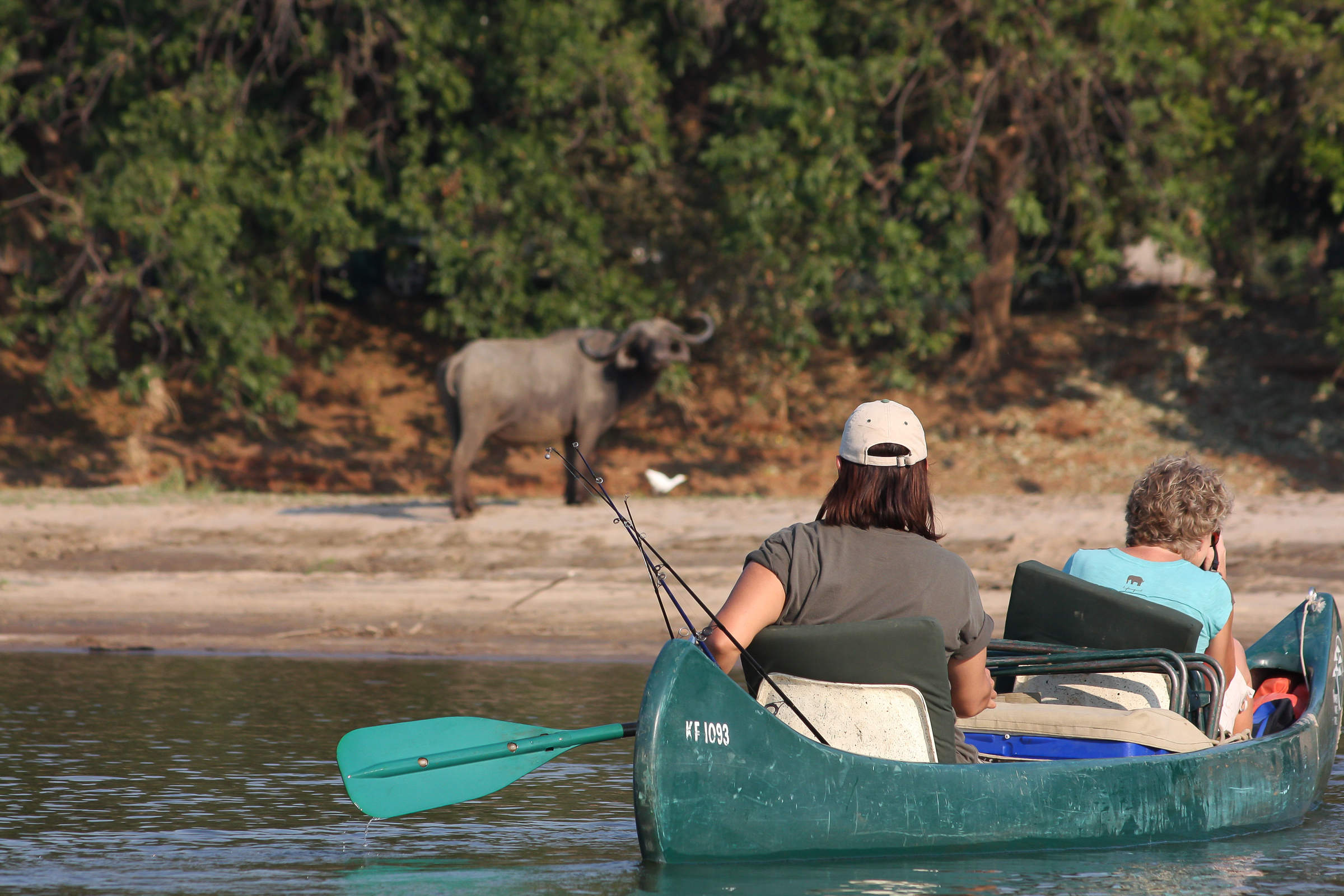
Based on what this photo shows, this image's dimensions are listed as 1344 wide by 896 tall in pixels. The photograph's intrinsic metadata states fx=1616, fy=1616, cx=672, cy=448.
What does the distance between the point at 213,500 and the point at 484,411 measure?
3.02 metres

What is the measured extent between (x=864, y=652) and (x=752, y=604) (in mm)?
381

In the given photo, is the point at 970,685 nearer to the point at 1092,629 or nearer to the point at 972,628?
the point at 972,628

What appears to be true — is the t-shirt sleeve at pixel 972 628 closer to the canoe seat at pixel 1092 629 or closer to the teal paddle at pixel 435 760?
the canoe seat at pixel 1092 629

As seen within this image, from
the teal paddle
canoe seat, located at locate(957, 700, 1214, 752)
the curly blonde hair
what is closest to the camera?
the teal paddle

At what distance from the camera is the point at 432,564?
13.6 m

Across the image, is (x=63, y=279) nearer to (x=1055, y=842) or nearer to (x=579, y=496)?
(x=579, y=496)

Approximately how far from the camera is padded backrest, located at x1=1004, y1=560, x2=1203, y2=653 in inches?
217

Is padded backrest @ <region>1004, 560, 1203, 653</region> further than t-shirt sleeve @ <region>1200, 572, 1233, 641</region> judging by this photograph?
No

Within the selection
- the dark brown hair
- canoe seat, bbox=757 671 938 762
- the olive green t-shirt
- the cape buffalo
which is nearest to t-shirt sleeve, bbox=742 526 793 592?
the olive green t-shirt

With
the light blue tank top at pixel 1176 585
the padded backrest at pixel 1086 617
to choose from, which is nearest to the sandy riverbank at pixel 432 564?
the padded backrest at pixel 1086 617

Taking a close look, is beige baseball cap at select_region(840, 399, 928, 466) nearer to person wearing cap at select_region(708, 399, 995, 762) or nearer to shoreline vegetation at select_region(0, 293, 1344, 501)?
person wearing cap at select_region(708, 399, 995, 762)

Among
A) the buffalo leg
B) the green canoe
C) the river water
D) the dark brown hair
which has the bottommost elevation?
the river water

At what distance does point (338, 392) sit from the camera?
22.7 m

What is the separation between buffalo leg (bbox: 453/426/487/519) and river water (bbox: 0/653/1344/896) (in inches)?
224
